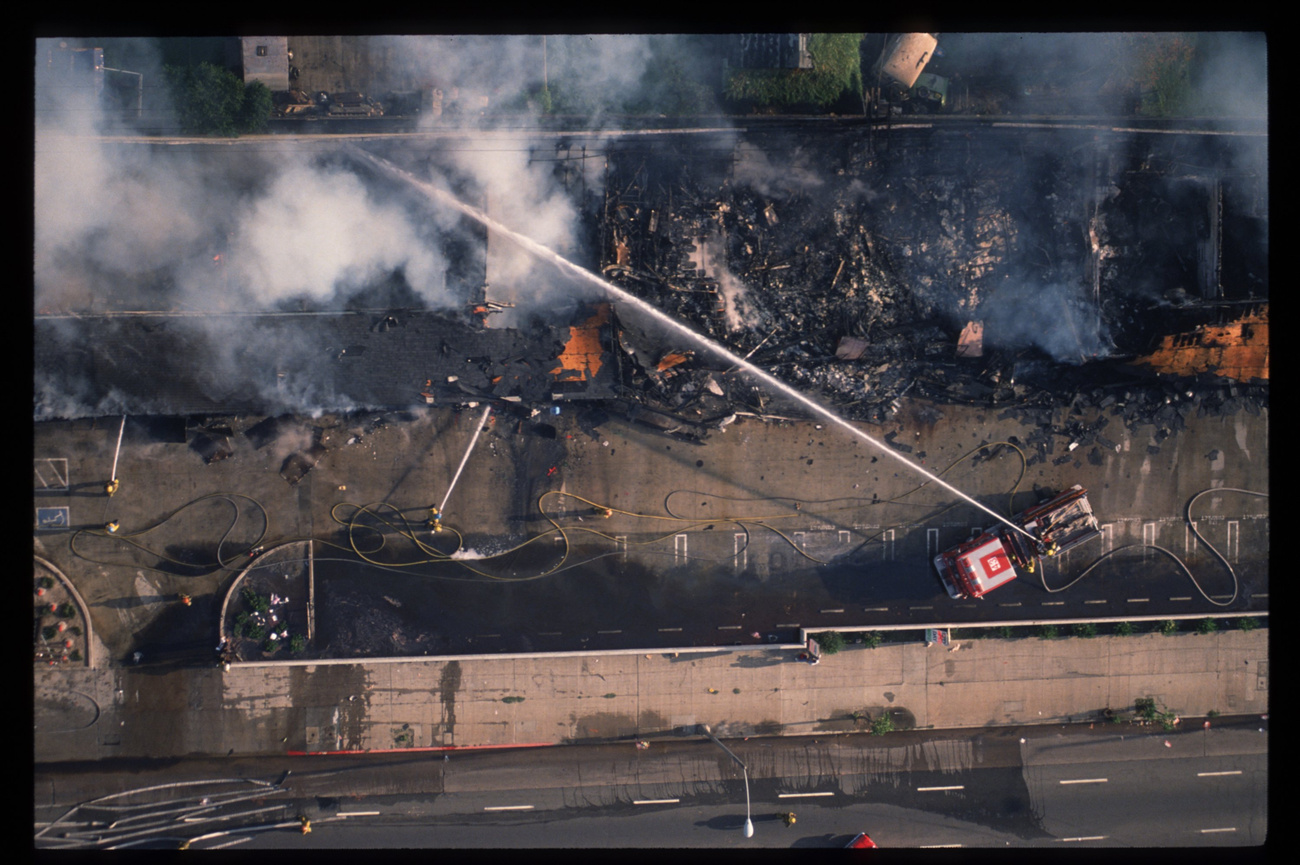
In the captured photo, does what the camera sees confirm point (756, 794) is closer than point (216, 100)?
No

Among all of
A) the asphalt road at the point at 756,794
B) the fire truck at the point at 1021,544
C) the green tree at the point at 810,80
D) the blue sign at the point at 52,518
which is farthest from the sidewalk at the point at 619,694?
the green tree at the point at 810,80

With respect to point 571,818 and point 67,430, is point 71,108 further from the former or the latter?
point 571,818

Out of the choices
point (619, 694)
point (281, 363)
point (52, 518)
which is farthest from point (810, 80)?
point (52, 518)

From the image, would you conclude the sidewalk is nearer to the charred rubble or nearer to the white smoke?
the charred rubble

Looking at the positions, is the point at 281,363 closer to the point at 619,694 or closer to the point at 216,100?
the point at 216,100

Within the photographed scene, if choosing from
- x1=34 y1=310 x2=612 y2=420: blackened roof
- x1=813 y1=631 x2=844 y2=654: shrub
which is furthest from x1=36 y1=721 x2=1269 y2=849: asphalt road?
x1=34 y1=310 x2=612 y2=420: blackened roof

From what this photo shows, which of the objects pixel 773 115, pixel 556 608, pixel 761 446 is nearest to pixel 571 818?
pixel 556 608
